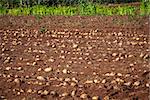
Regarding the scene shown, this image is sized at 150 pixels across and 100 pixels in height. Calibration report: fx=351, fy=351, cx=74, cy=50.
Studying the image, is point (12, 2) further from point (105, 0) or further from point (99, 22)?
point (99, 22)

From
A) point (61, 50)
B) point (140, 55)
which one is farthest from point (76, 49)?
point (140, 55)

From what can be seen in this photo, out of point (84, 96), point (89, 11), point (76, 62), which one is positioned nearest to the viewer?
point (84, 96)

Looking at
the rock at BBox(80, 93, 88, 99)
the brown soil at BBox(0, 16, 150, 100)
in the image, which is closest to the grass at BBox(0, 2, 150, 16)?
the brown soil at BBox(0, 16, 150, 100)

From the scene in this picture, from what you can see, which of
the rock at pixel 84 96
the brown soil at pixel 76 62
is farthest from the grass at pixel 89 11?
the rock at pixel 84 96

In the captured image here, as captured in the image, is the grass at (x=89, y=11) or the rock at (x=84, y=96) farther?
the grass at (x=89, y=11)

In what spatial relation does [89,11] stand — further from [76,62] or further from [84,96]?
[84,96]

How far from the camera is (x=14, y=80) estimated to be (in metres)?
6.34

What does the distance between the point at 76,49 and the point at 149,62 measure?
209cm

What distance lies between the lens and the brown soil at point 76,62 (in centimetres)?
563

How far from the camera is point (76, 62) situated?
7301 millimetres

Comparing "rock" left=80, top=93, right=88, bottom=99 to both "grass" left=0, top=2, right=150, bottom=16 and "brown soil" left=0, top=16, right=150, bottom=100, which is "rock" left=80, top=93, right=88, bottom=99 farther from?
"grass" left=0, top=2, right=150, bottom=16

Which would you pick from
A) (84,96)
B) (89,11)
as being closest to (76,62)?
(84,96)

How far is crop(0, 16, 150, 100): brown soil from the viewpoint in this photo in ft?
18.5

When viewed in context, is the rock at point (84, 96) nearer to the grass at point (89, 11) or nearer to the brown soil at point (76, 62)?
the brown soil at point (76, 62)
